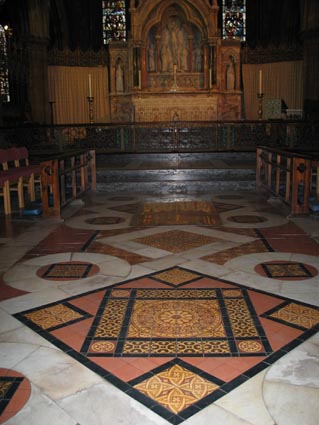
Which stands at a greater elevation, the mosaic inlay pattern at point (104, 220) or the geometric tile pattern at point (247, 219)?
the mosaic inlay pattern at point (104, 220)

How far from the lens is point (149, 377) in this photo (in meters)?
2.35

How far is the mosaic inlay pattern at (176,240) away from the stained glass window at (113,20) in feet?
51.3

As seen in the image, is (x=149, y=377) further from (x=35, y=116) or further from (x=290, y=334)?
(x=35, y=116)

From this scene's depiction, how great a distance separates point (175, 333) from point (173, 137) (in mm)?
9619

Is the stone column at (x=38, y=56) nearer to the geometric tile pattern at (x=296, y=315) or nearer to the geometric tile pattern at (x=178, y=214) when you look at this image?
the geometric tile pattern at (x=178, y=214)

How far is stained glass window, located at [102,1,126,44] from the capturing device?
19141 millimetres

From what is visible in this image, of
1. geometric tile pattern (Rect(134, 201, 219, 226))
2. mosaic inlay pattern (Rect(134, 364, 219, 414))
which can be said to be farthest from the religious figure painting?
mosaic inlay pattern (Rect(134, 364, 219, 414))

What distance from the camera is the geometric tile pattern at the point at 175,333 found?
2287 millimetres

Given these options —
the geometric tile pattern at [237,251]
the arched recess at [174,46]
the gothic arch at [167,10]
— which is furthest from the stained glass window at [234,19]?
the geometric tile pattern at [237,251]

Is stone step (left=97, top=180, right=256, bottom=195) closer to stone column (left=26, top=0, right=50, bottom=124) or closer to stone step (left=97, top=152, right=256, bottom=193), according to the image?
stone step (left=97, top=152, right=256, bottom=193)

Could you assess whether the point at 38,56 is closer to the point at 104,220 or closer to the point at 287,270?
the point at 104,220

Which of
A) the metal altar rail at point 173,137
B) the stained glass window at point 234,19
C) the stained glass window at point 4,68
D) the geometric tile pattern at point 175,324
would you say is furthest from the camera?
the stained glass window at point 234,19

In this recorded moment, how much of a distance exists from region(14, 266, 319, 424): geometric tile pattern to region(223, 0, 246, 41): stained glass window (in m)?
17.3

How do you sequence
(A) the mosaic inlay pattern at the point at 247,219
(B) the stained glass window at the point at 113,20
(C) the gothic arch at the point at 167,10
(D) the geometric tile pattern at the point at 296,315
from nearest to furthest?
(D) the geometric tile pattern at the point at 296,315, (A) the mosaic inlay pattern at the point at 247,219, (C) the gothic arch at the point at 167,10, (B) the stained glass window at the point at 113,20
